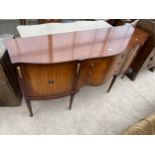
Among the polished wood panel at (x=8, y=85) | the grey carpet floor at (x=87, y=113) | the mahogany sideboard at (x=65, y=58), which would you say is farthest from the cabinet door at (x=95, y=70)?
the polished wood panel at (x=8, y=85)

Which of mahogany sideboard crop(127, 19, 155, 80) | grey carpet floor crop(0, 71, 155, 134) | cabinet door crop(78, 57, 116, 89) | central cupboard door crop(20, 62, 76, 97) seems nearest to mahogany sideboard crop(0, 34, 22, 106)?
grey carpet floor crop(0, 71, 155, 134)

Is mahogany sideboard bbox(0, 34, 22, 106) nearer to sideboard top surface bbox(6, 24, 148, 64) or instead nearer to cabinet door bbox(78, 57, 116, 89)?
sideboard top surface bbox(6, 24, 148, 64)

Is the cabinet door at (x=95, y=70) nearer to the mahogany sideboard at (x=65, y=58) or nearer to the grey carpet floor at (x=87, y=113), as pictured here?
the mahogany sideboard at (x=65, y=58)

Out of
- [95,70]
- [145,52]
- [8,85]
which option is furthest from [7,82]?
[145,52]

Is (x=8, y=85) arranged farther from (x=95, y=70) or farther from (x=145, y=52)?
(x=145, y=52)

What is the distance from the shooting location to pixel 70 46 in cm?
127

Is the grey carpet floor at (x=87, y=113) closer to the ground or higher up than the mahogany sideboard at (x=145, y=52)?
closer to the ground

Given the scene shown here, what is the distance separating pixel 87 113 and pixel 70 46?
2.91 feet

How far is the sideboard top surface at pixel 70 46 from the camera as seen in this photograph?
1109mm

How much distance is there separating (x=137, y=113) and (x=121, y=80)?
60 centimetres

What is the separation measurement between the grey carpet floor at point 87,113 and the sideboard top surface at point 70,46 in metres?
0.82

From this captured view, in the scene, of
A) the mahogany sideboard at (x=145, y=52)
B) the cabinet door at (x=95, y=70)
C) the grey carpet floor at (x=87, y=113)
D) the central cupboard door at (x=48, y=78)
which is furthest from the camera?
the mahogany sideboard at (x=145, y=52)

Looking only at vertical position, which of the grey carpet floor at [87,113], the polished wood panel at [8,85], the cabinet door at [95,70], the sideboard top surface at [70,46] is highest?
the sideboard top surface at [70,46]
